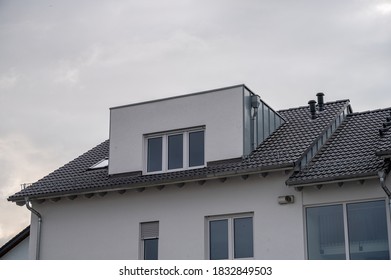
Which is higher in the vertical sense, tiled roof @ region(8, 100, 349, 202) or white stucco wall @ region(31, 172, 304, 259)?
tiled roof @ region(8, 100, 349, 202)

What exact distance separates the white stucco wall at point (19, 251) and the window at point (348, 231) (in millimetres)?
11461

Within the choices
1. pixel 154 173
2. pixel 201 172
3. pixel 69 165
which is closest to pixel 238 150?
pixel 201 172

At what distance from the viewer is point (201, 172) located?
19.7 metres

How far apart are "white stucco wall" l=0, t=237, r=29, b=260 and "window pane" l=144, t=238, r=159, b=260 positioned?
728 centimetres

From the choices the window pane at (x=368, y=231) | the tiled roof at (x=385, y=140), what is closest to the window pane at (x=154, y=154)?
the window pane at (x=368, y=231)

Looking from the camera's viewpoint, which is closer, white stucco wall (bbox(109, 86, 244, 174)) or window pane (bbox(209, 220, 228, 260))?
window pane (bbox(209, 220, 228, 260))

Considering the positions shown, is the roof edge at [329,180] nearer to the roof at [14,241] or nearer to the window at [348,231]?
the window at [348,231]

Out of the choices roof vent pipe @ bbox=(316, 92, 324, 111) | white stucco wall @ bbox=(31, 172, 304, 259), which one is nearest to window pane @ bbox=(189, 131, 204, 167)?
white stucco wall @ bbox=(31, 172, 304, 259)

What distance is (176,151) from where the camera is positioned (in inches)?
828

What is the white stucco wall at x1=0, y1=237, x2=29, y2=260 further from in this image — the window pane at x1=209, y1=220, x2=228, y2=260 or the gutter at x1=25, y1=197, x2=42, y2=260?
the window pane at x1=209, y1=220, x2=228, y2=260

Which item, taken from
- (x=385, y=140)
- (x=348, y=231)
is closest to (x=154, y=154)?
(x=348, y=231)

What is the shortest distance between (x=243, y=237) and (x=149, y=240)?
2669mm

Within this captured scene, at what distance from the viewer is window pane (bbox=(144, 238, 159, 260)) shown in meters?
20.2
